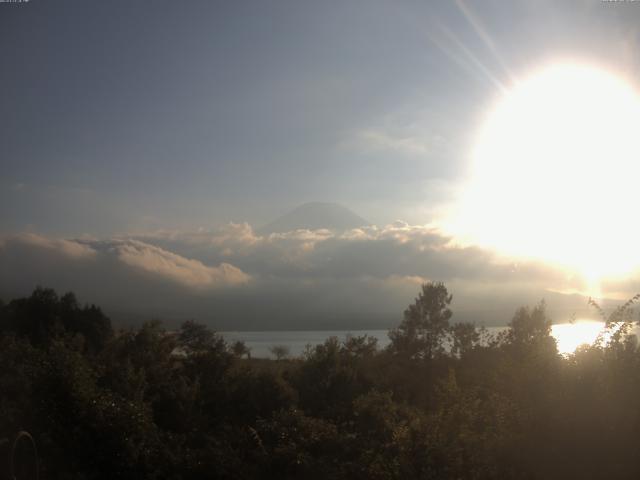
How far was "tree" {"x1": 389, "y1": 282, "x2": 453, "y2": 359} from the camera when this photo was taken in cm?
4547

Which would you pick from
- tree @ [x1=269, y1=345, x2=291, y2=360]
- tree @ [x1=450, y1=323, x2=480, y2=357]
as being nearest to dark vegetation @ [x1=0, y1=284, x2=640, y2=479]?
tree @ [x1=450, y1=323, x2=480, y2=357]

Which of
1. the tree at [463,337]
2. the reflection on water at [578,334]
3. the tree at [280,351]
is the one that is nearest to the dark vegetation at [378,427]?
the reflection on water at [578,334]

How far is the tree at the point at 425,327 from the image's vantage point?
45469mm

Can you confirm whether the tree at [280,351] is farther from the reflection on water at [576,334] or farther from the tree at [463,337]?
the reflection on water at [576,334]

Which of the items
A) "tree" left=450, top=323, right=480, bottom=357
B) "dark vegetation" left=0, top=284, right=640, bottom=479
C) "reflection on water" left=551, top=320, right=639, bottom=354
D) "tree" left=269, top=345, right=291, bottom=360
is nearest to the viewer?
"dark vegetation" left=0, top=284, right=640, bottom=479

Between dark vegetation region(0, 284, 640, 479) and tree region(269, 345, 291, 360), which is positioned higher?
dark vegetation region(0, 284, 640, 479)

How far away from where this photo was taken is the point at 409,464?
7.82 metres

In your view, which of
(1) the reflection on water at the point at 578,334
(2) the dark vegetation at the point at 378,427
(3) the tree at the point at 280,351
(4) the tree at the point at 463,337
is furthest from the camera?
(3) the tree at the point at 280,351

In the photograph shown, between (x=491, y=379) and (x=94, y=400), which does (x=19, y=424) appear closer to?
(x=94, y=400)

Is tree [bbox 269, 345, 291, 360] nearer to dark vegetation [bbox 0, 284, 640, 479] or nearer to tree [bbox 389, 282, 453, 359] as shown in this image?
tree [bbox 389, 282, 453, 359]

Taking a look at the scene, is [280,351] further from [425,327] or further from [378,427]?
[378,427]

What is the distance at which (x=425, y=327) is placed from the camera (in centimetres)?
4688

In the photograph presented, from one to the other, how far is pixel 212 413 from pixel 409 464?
54.6ft

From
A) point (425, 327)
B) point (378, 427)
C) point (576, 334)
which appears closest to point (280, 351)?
point (425, 327)
